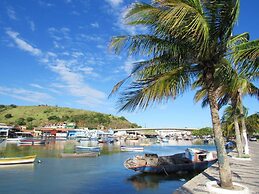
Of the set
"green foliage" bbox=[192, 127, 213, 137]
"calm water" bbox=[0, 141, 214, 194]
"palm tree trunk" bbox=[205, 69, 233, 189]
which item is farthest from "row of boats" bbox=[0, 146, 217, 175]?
"green foliage" bbox=[192, 127, 213, 137]

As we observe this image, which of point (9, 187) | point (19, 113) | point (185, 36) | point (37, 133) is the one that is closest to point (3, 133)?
point (37, 133)

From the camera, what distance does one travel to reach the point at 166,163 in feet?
86.9

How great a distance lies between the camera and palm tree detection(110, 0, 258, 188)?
8.30 m

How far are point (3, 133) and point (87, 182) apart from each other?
97.3 metres

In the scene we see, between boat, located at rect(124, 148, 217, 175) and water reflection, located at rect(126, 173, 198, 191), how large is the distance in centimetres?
47

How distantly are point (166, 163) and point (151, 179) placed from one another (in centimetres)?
279

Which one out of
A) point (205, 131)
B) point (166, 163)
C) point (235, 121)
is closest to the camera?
point (235, 121)

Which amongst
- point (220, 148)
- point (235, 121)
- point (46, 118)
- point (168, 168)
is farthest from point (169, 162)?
point (46, 118)

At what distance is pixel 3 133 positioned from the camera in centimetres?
10812

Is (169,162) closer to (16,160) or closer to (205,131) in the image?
(16,160)

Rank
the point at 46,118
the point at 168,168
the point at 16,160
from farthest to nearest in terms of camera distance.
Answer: the point at 46,118
the point at 16,160
the point at 168,168

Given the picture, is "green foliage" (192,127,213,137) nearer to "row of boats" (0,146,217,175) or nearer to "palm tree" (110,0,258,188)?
"row of boats" (0,146,217,175)

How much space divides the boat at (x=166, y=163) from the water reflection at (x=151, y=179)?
471 mm

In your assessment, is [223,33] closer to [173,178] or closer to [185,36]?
[185,36]
